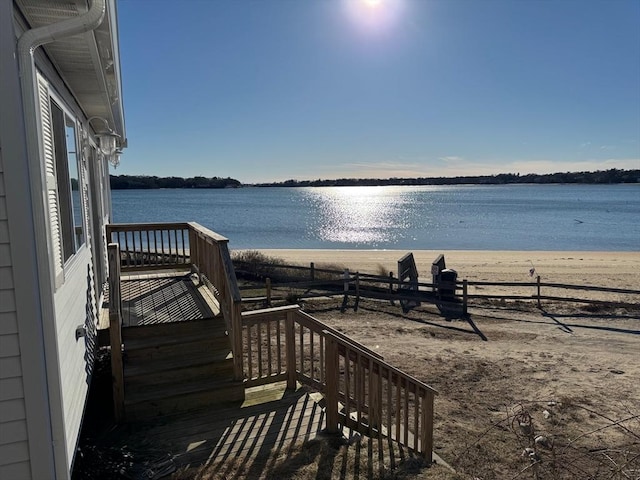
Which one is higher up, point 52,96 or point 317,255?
point 52,96

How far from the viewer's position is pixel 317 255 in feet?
107

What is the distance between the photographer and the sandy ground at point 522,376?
495 cm

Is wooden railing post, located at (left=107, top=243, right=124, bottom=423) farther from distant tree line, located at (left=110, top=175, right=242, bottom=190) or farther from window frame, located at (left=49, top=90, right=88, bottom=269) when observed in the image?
distant tree line, located at (left=110, top=175, right=242, bottom=190)

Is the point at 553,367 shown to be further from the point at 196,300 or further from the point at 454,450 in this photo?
the point at 196,300

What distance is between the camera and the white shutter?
3141 millimetres

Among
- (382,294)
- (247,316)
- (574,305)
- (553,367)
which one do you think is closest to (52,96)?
(247,316)

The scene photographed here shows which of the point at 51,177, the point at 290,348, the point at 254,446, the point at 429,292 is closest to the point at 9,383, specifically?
the point at 51,177

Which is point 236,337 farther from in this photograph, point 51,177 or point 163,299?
point 51,177

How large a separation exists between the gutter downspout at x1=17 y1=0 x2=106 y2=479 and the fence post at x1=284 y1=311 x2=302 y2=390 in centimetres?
277

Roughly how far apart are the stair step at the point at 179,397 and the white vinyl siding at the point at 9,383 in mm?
2144

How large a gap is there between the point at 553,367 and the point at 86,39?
27.9 feet

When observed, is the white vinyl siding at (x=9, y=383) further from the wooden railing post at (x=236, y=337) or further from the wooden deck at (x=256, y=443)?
the wooden railing post at (x=236, y=337)

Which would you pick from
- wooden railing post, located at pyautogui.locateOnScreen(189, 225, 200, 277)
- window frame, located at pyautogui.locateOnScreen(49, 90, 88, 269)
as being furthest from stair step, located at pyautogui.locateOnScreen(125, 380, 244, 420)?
wooden railing post, located at pyautogui.locateOnScreen(189, 225, 200, 277)

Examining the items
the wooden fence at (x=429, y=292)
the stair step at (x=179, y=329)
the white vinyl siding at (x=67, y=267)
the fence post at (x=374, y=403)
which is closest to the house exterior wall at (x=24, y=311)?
the white vinyl siding at (x=67, y=267)
